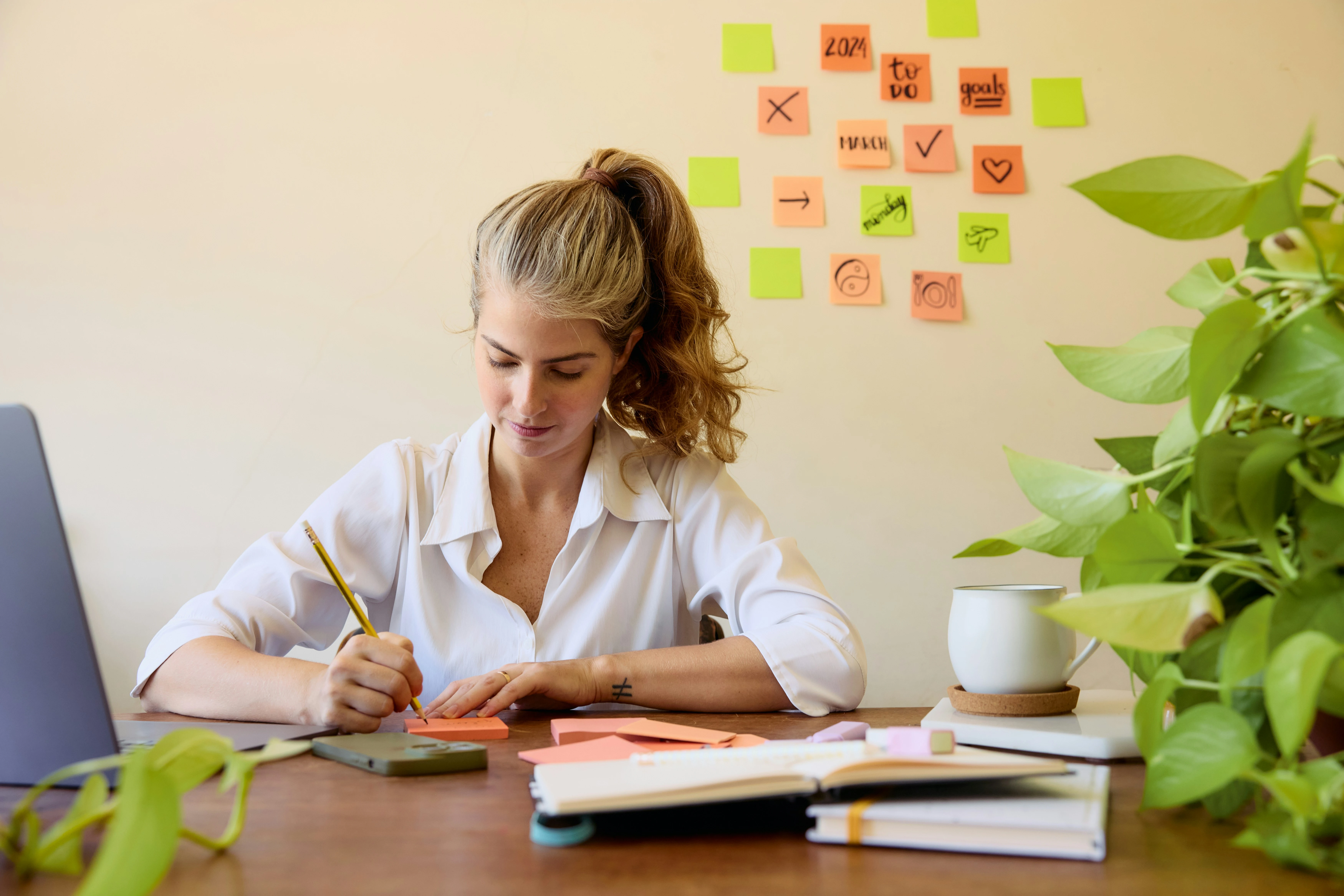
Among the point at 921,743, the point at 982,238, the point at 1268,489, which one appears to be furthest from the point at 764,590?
the point at 982,238

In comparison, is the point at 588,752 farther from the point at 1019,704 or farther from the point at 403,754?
the point at 1019,704

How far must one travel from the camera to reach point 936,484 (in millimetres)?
2221

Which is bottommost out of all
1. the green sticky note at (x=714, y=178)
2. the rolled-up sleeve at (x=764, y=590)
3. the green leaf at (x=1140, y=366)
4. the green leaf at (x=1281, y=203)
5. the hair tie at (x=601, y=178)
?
the rolled-up sleeve at (x=764, y=590)

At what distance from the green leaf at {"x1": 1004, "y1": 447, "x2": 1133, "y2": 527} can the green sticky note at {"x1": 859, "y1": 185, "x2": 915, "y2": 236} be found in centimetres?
171

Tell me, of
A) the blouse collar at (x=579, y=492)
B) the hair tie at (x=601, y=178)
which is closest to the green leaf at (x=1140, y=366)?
the blouse collar at (x=579, y=492)

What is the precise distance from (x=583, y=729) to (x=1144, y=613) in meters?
0.49

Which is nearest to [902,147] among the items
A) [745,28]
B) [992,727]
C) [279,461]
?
[745,28]

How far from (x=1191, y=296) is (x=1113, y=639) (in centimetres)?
26

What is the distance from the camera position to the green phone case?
698 millimetres

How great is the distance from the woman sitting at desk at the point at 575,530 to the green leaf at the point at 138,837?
70cm

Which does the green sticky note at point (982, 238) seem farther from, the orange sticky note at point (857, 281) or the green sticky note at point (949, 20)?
the green sticky note at point (949, 20)

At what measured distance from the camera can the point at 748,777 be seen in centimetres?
51

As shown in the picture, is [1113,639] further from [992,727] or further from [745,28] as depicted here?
[745,28]

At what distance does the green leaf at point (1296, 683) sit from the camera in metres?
0.38
